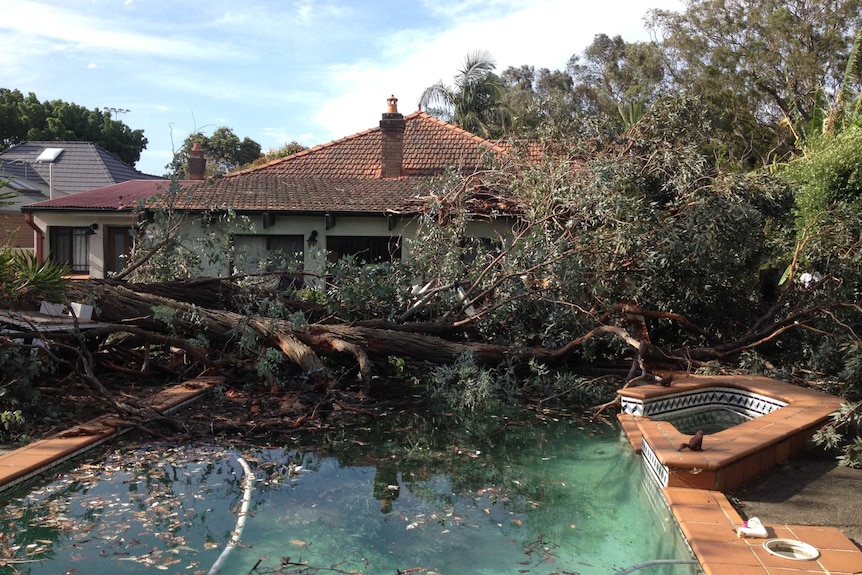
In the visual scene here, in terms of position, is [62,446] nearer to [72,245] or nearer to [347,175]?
[72,245]

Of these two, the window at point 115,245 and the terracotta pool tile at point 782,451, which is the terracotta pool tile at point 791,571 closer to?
the terracotta pool tile at point 782,451

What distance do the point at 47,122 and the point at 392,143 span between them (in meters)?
34.0

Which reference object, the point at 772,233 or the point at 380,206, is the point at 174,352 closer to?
the point at 380,206

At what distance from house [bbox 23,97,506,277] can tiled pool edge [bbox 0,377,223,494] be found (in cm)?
614

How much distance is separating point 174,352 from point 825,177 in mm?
10071

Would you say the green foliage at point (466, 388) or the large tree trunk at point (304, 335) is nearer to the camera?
the green foliage at point (466, 388)

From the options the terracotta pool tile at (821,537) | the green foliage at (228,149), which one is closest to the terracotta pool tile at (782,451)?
the terracotta pool tile at (821,537)

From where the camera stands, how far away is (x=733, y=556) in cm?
346

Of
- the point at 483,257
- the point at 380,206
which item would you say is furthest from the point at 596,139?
the point at 380,206

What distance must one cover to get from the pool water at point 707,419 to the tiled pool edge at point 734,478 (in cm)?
55

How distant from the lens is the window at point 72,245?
17.1 meters

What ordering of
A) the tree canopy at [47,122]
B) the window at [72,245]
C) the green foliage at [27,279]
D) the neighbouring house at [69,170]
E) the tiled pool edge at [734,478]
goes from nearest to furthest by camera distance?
the tiled pool edge at [734,478], the green foliage at [27,279], the window at [72,245], the neighbouring house at [69,170], the tree canopy at [47,122]

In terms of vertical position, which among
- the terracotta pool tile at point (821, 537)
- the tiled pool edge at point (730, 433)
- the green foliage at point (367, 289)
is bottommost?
the terracotta pool tile at point (821, 537)

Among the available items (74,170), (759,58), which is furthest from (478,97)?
(74,170)
